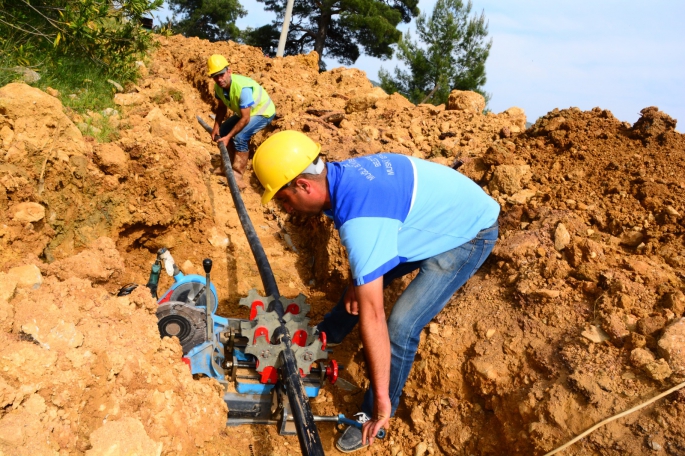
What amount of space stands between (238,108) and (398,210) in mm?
4357

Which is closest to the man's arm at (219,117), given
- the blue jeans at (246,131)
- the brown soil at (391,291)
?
the blue jeans at (246,131)

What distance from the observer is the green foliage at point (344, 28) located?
17.4m

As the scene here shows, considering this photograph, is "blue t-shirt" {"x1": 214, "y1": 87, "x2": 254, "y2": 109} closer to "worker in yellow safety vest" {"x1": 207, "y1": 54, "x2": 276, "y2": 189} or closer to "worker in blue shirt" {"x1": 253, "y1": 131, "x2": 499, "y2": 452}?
"worker in yellow safety vest" {"x1": 207, "y1": 54, "x2": 276, "y2": 189}

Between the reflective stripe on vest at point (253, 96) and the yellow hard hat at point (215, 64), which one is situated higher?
the yellow hard hat at point (215, 64)

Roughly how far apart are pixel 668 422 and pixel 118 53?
7041 millimetres

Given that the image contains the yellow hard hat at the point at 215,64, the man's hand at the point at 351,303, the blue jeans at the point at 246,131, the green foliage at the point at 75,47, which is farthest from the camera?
the blue jeans at the point at 246,131

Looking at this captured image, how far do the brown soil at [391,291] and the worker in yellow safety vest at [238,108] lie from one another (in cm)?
84

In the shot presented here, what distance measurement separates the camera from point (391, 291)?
11.5ft

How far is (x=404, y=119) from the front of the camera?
20.0 feet

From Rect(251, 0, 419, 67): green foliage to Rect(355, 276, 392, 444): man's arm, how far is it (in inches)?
680

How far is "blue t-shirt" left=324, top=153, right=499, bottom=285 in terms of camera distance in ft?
6.26

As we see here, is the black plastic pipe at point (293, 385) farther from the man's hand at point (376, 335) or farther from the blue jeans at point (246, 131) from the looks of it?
the blue jeans at point (246, 131)

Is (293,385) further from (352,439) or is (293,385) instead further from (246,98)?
(246,98)

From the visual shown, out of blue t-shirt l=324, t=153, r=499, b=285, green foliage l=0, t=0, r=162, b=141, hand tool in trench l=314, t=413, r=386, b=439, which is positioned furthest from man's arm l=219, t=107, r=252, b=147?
hand tool in trench l=314, t=413, r=386, b=439
